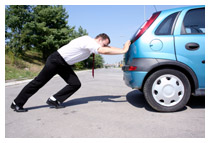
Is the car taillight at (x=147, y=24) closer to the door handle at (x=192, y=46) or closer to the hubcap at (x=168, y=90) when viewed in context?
the door handle at (x=192, y=46)

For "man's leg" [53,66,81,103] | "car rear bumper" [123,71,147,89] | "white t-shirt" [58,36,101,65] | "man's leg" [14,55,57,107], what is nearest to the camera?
"car rear bumper" [123,71,147,89]

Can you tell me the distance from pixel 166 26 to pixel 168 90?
1111 mm

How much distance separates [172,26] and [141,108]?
64.0 inches

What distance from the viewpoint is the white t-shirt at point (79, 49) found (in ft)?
10.3

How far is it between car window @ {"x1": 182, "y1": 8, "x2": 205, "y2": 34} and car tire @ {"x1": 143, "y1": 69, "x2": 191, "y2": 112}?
783 mm

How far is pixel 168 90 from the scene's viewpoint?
296 centimetres

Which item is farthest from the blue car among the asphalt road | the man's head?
the man's head

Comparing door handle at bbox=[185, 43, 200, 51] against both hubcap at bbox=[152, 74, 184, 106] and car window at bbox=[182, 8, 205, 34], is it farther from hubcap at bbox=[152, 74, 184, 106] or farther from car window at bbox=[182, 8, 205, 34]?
hubcap at bbox=[152, 74, 184, 106]

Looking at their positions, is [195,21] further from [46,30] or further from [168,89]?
[46,30]

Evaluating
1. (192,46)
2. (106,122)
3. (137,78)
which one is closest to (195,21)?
(192,46)

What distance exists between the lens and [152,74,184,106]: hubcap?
2.96m
